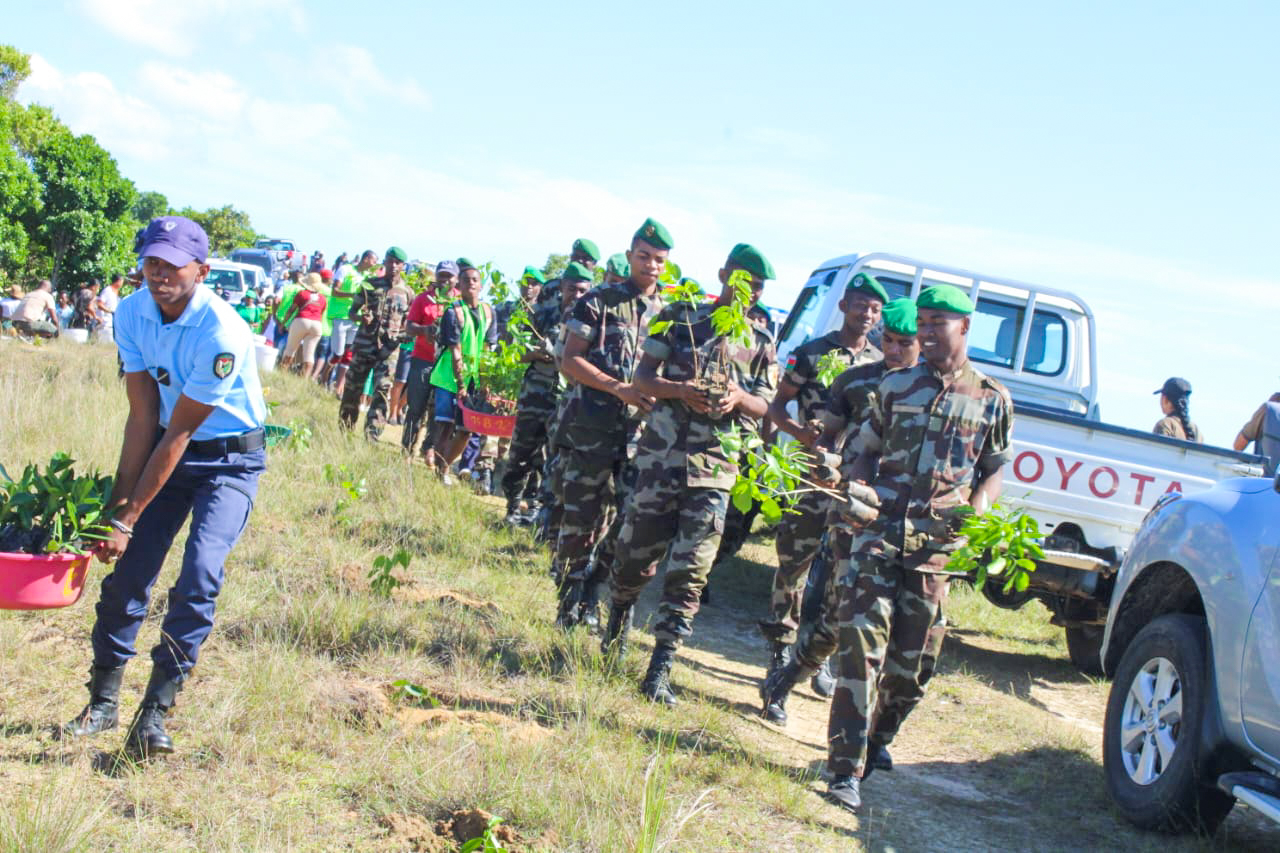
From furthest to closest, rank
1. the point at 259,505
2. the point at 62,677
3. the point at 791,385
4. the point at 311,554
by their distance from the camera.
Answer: the point at 259,505 < the point at 311,554 < the point at 791,385 < the point at 62,677

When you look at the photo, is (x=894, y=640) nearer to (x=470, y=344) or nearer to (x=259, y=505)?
(x=259, y=505)

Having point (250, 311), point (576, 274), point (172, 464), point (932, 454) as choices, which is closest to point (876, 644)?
point (932, 454)

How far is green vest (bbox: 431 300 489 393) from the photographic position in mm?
10195

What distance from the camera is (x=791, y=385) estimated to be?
625 cm

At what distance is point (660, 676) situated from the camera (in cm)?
533

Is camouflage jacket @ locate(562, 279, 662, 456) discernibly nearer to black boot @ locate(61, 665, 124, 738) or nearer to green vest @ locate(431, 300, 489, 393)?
black boot @ locate(61, 665, 124, 738)

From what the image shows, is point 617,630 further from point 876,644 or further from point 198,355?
point 198,355

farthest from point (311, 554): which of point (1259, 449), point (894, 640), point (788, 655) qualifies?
point (1259, 449)

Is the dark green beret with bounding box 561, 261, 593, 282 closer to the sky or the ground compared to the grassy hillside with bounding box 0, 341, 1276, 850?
closer to the sky

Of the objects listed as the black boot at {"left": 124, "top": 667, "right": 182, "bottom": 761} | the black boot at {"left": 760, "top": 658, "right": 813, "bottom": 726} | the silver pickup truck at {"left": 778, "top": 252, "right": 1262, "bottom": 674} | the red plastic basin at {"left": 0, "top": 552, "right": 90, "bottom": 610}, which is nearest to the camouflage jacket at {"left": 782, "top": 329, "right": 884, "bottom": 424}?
the silver pickup truck at {"left": 778, "top": 252, "right": 1262, "bottom": 674}

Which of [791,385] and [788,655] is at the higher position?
[791,385]

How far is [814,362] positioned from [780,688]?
1.77m

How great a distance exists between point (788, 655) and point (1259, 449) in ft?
18.4

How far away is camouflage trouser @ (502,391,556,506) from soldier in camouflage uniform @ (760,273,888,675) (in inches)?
113
